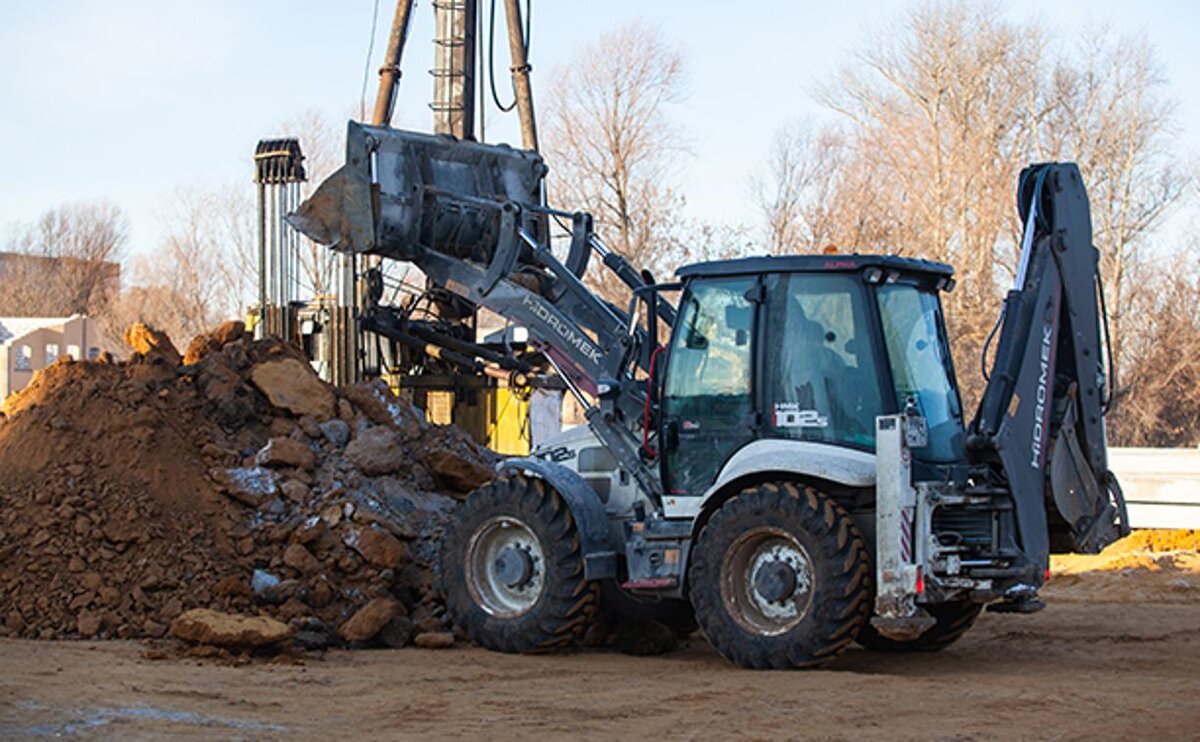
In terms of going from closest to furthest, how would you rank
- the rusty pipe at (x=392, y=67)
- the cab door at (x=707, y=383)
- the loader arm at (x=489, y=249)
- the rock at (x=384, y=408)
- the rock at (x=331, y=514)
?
the cab door at (x=707, y=383)
the loader arm at (x=489, y=249)
the rock at (x=331, y=514)
the rock at (x=384, y=408)
the rusty pipe at (x=392, y=67)

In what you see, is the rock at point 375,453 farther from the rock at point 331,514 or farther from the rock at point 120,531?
the rock at point 120,531

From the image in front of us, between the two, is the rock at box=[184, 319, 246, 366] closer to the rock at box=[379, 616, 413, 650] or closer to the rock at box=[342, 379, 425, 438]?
the rock at box=[342, 379, 425, 438]

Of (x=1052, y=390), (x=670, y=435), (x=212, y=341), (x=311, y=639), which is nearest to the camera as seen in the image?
(x=1052, y=390)

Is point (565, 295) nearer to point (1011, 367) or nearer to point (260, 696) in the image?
point (1011, 367)

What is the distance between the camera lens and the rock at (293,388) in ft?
42.3

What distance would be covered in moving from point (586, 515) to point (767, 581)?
153 centimetres

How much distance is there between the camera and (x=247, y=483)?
11.9 metres

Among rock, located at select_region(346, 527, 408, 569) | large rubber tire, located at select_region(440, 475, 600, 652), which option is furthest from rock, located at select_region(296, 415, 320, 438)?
large rubber tire, located at select_region(440, 475, 600, 652)

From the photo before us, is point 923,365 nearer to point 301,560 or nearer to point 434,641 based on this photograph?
point 434,641

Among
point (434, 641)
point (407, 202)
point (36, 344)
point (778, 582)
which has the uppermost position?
point (36, 344)

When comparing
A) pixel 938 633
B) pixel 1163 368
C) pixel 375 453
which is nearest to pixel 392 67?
pixel 375 453

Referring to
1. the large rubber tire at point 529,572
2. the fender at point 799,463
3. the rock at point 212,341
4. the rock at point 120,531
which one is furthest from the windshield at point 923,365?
the rock at point 212,341

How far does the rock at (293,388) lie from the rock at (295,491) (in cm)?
105

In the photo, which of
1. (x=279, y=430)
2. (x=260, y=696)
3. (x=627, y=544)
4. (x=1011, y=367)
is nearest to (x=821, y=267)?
(x=1011, y=367)
